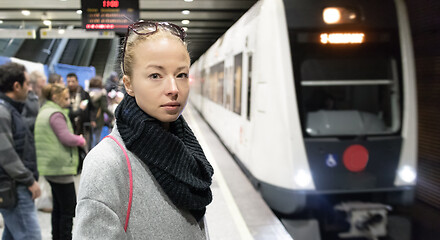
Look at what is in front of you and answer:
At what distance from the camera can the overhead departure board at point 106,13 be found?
6.29 meters

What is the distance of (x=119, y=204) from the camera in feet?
3.21

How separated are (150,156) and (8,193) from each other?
7.24 ft

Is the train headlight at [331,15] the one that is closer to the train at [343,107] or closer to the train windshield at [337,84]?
the train at [343,107]

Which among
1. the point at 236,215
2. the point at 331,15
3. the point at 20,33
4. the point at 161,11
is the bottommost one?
the point at 236,215

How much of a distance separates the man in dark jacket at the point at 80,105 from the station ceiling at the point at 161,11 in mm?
3483

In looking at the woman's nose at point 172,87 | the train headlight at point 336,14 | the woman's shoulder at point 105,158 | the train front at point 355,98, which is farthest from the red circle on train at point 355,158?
the woman's shoulder at point 105,158

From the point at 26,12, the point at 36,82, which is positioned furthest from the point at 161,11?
the point at 36,82

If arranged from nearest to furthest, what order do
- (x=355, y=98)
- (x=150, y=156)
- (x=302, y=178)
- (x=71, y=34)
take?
(x=150, y=156)
(x=302, y=178)
(x=355, y=98)
(x=71, y=34)

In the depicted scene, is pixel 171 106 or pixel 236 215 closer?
pixel 171 106

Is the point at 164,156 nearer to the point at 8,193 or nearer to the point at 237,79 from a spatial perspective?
the point at 8,193

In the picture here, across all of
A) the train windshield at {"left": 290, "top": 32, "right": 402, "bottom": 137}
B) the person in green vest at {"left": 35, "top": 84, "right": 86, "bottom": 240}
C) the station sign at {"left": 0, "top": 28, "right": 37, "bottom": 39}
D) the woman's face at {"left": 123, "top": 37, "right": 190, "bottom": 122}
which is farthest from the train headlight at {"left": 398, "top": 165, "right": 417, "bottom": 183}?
the station sign at {"left": 0, "top": 28, "right": 37, "bottom": 39}

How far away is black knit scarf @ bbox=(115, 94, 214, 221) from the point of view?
108 cm

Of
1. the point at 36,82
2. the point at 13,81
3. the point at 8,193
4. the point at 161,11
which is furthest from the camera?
the point at 161,11

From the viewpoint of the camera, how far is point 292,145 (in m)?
3.95
